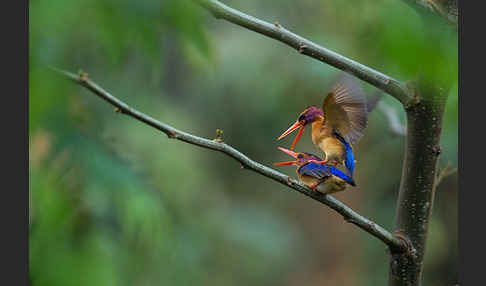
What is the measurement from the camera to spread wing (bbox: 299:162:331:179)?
977mm

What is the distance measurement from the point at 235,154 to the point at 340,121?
9.7 inches

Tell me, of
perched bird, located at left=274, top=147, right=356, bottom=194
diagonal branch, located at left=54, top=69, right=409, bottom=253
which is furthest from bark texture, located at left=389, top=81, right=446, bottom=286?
perched bird, located at left=274, top=147, right=356, bottom=194

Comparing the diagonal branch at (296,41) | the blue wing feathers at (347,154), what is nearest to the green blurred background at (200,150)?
the diagonal branch at (296,41)

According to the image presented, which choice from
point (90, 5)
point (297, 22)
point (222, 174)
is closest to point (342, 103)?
point (90, 5)

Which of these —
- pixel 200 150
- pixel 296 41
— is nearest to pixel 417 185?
pixel 296 41

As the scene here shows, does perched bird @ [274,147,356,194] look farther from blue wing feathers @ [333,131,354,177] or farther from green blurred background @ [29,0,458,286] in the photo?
green blurred background @ [29,0,458,286]

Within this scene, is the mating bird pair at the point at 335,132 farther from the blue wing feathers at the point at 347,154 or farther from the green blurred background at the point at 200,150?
the green blurred background at the point at 200,150

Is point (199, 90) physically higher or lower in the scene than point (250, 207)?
higher

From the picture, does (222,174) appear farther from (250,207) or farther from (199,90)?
(199,90)

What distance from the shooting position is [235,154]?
2.79 ft

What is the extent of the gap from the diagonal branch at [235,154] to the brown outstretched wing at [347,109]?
0.14m

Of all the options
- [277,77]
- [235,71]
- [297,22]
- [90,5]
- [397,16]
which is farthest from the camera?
[235,71]

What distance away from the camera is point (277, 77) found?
4512 millimetres

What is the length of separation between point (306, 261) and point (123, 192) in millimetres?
5233
